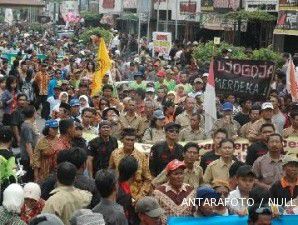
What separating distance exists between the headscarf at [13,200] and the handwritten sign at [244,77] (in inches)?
291

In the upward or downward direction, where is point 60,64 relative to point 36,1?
downward

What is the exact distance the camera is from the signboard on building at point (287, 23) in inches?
1085

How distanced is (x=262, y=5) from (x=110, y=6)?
2009 centimetres

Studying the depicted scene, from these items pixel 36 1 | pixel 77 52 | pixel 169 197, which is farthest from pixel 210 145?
pixel 77 52

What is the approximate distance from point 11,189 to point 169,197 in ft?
5.02

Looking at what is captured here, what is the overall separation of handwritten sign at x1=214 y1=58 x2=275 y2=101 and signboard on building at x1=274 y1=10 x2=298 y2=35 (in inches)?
564

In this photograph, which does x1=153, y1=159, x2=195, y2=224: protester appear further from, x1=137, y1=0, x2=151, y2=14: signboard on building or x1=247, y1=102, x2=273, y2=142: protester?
x1=137, y1=0, x2=151, y2=14: signboard on building

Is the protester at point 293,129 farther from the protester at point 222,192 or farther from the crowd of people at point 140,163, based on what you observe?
the protester at point 222,192

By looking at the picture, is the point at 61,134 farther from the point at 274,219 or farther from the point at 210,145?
the point at 274,219

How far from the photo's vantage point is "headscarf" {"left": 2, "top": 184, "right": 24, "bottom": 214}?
242 inches

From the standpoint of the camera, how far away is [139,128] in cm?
1191

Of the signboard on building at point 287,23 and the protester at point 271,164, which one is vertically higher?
the signboard on building at point 287,23

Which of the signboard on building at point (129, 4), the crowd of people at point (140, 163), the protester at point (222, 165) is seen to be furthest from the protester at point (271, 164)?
the signboard on building at point (129, 4)

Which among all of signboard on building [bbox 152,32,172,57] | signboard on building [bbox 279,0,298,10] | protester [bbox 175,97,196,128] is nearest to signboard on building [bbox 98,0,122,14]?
signboard on building [bbox 279,0,298,10]
